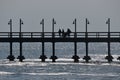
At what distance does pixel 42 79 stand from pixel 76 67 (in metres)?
17.0

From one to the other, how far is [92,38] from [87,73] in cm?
1616

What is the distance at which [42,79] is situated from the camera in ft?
211

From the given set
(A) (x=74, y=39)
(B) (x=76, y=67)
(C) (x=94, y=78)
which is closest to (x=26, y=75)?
(C) (x=94, y=78)

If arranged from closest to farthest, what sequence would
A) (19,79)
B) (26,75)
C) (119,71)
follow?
(19,79), (26,75), (119,71)

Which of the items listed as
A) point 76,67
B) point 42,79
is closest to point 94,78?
point 42,79

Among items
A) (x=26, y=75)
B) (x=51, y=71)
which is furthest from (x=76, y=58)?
(x=26, y=75)

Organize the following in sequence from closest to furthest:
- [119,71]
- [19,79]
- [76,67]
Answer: [19,79]
[119,71]
[76,67]

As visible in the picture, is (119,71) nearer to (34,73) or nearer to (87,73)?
(87,73)

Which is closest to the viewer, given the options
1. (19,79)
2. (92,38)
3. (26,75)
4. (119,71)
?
(19,79)

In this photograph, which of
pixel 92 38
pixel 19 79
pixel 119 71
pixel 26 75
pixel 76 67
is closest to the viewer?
pixel 19 79

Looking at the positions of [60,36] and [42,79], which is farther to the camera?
[60,36]

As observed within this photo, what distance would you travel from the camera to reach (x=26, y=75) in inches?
2721

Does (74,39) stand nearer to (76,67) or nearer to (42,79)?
(76,67)

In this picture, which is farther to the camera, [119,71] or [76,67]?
[76,67]
